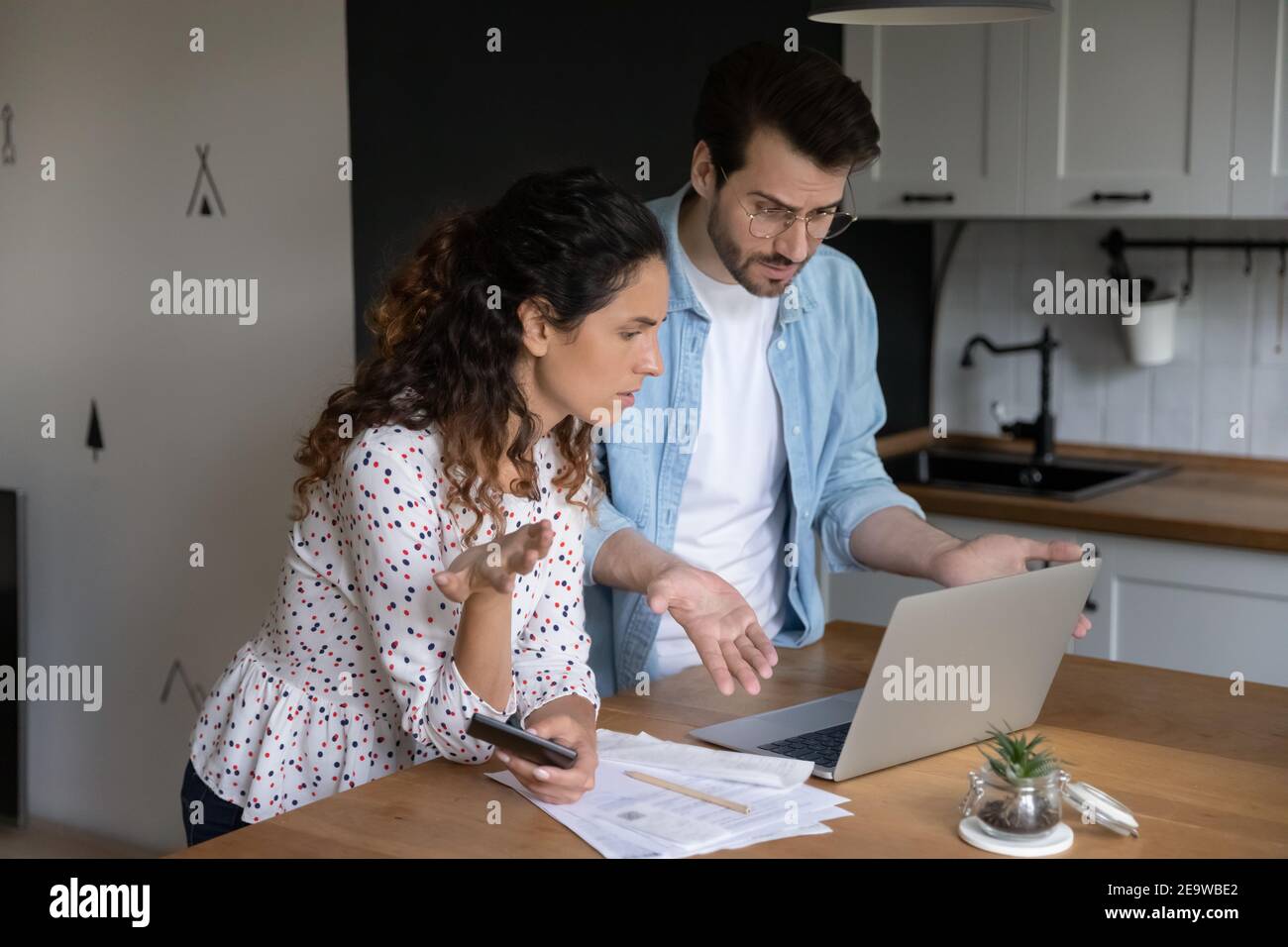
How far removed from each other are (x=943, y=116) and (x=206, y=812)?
2470 mm

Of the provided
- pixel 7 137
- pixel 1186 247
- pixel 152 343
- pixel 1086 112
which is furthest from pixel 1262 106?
pixel 7 137

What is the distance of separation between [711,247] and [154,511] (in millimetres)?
1543

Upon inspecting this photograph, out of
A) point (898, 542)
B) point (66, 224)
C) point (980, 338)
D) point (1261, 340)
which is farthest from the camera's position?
point (980, 338)

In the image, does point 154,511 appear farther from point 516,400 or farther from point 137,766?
point 516,400

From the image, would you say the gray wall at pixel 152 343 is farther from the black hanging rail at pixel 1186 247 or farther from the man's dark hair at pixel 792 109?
the black hanging rail at pixel 1186 247

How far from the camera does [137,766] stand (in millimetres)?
3297

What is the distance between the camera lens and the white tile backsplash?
140 inches

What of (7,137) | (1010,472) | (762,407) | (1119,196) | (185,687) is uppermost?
(7,137)

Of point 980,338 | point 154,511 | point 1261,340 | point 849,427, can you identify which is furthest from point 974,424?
point 154,511

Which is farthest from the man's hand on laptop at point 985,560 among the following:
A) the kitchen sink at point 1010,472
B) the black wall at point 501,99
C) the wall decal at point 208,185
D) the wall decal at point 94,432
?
the wall decal at point 94,432

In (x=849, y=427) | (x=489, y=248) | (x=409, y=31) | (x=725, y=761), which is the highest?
(x=409, y=31)

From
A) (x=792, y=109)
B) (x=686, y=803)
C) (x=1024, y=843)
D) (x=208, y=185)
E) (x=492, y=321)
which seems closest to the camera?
(x=1024, y=843)

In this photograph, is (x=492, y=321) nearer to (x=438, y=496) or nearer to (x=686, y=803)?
(x=438, y=496)

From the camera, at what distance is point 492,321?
172 centimetres
